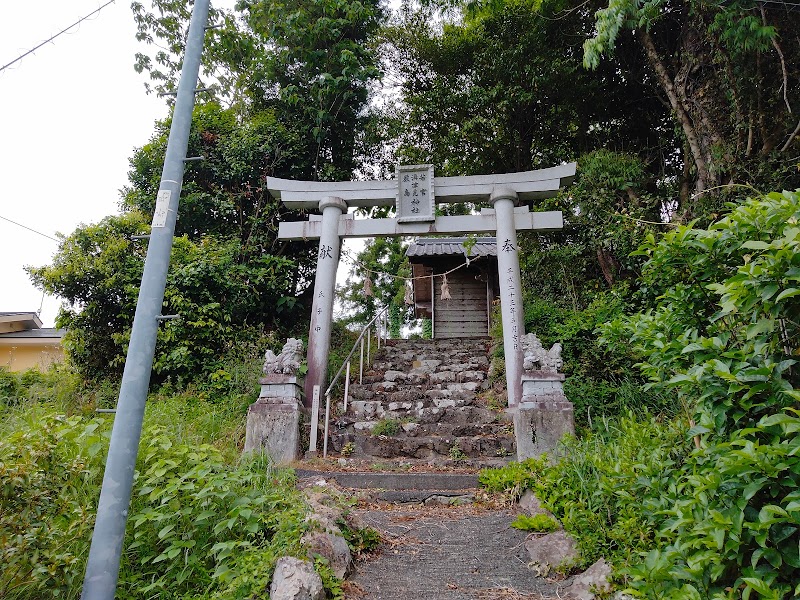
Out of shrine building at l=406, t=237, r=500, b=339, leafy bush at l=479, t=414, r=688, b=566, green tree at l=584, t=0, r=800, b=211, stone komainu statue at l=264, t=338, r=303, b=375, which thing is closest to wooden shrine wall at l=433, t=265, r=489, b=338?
shrine building at l=406, t=237, r=500, b=339

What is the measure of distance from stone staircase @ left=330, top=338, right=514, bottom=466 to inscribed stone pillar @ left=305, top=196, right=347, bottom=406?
775 mm

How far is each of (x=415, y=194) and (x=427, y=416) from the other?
152 inches

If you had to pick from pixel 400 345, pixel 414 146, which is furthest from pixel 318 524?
pixel 414 146

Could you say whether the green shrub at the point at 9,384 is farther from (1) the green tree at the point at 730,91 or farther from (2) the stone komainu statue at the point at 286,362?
(1) the green tree at the point at 730,91

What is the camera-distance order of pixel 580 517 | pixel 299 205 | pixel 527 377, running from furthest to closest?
pixel 299 205 → pixel 527 377 → pixel 580 517

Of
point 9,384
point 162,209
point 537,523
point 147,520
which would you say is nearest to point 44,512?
point 147,520

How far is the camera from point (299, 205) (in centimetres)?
966

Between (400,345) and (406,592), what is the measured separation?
354 inches

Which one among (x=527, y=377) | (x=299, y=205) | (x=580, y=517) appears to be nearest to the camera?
(x=580, y=517)

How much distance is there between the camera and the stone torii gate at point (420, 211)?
878 centimetres

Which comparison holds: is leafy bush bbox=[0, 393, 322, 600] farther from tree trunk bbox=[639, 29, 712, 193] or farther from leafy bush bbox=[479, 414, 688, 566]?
tree trunk bbox=[639, 29, 712, 193]

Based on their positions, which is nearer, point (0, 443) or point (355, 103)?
point (0, 443)

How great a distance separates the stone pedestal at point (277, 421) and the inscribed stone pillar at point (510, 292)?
3.24 metres

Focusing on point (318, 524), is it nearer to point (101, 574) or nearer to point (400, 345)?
point (101, 574)
